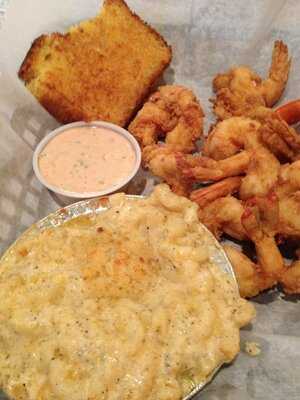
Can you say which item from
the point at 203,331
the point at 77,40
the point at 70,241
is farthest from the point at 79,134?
the point at 203,331

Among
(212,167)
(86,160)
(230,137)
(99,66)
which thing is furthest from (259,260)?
(99,66)

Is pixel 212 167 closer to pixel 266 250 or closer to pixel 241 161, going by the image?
pixel 241 161

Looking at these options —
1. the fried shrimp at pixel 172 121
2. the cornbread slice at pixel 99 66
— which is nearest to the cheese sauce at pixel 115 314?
the fried shrimp at pixel 172 121

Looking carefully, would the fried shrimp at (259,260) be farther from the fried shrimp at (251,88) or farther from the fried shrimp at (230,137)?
the fried shrimp at (251,88)

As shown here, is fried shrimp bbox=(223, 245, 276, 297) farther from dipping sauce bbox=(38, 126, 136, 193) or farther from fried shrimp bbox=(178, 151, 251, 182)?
dipping sauce bbox=(38, 126, 136, 193)

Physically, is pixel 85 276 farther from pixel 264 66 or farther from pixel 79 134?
pixel 264 66
